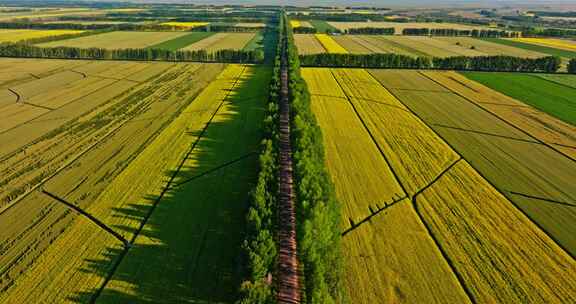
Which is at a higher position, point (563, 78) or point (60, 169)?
point (563, 78)

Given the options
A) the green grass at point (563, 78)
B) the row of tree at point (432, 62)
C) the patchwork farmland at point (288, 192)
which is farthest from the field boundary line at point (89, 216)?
the green grass at point (563, 78)

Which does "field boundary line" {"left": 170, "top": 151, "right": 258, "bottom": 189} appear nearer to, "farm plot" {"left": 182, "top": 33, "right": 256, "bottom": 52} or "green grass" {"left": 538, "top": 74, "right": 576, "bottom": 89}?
"green grass" {"left": 538, "top": 74, "right": 576, "bottom": 89}

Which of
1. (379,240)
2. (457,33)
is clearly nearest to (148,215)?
(379,240)

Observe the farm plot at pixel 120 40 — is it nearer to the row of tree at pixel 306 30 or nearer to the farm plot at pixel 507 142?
the row of tree at pixel 306 30

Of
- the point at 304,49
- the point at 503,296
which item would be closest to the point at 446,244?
the point at 503,296

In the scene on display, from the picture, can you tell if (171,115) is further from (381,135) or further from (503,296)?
(503,296)

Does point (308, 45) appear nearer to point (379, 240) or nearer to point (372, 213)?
point (372, 213)
